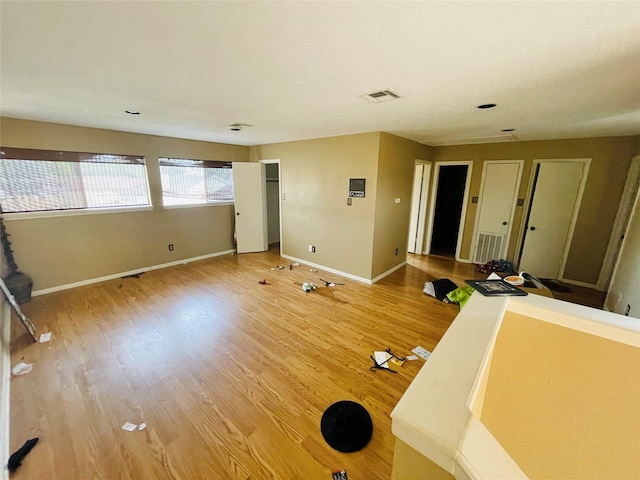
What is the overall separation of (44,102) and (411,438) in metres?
3.91

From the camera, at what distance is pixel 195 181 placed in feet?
16.4

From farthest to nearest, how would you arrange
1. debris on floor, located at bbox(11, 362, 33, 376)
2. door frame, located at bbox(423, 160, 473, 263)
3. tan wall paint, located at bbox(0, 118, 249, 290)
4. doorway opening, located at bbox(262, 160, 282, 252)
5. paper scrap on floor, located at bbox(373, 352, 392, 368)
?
doorway opening, located at bbox(262, 160, 282, 252)
door frame, located at bbox(423, 160, 473, 263)
tan wall paint, located at bbox(0, 118, 249, 290)
paper scrap on floor, located at bbox(373, 352, 392, 368)
debris on floor, located at bbox(11, 362, 33, 376)

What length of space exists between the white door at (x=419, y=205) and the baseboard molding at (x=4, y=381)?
5626 millimetres

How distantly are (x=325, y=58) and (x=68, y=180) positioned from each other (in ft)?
14.0

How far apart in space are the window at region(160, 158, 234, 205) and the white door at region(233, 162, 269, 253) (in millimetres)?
332

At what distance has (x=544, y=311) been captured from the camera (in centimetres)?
145

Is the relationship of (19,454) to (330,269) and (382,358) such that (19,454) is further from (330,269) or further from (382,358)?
(330,269)

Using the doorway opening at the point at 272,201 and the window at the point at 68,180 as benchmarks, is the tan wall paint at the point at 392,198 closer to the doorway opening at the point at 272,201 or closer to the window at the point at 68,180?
the doorway opening at the point at 272,201

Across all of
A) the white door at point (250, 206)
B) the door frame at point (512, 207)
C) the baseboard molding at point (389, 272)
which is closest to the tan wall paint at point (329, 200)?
the baseboard molding at point (389, 272)

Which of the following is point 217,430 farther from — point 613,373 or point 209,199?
point 209,199

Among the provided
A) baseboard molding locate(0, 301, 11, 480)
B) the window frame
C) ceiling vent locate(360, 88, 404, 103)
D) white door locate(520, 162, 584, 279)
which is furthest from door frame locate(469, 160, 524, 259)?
baseboard molding locate(0, 301, 11, 480)

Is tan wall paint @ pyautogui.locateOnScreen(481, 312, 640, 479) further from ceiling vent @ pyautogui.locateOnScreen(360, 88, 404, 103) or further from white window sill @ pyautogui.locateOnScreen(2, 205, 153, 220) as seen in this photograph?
white window sill @ pyautogui.locateOnScreen(2, 205, 153, 220)

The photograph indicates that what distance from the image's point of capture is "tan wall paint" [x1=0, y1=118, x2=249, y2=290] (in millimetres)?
3357

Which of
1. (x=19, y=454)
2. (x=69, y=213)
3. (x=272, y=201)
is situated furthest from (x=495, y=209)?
(x=69, y=213)
